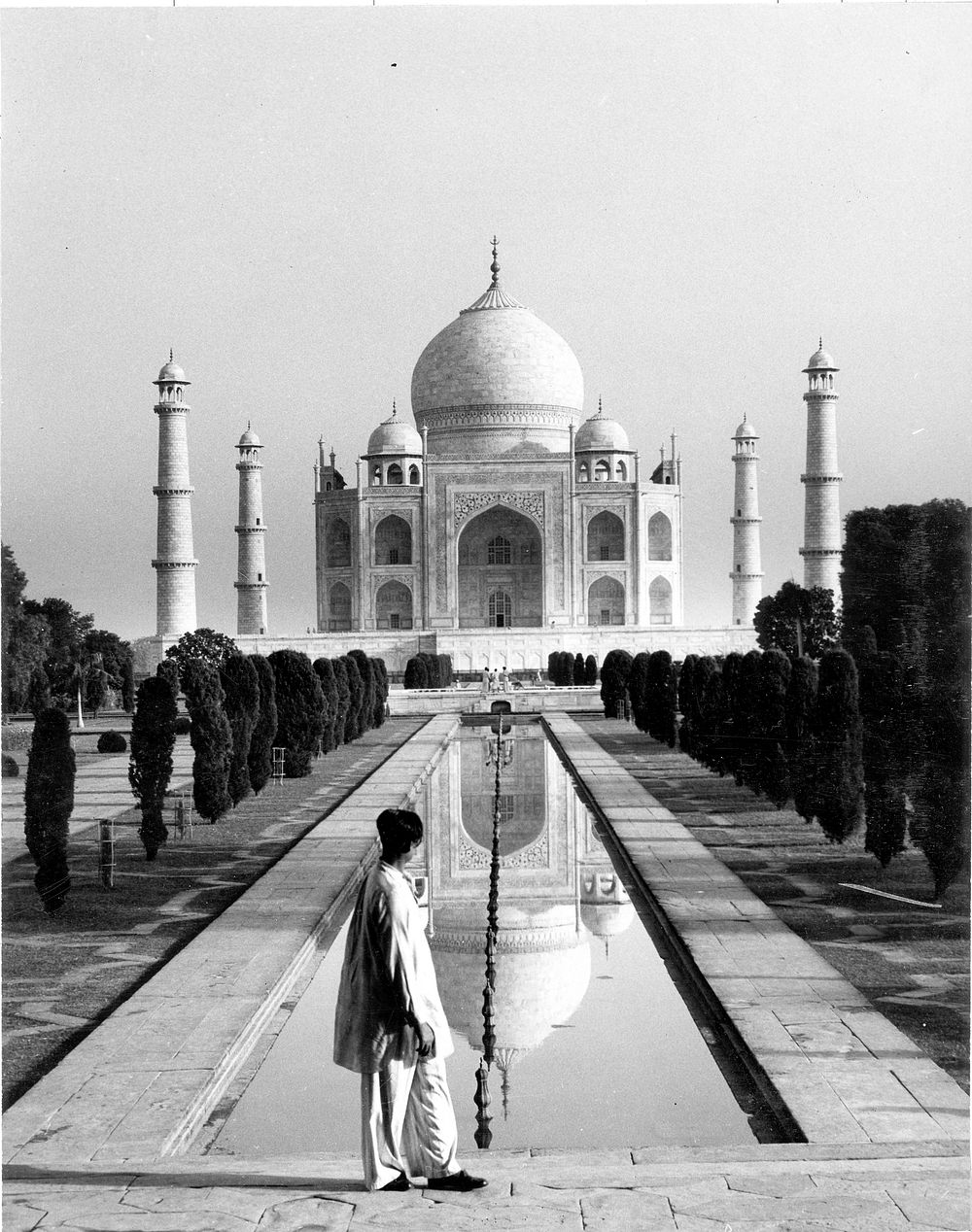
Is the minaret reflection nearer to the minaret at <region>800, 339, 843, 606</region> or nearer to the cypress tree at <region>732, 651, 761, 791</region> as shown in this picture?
the cypress tree at <region>732, 651, 761, 791</region>

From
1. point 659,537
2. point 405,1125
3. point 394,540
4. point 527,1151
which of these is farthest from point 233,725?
point 659,537

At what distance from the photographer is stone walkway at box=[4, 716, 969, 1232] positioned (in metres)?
2.74

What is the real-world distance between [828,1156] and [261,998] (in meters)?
1.96

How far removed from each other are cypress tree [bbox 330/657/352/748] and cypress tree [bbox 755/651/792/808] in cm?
529

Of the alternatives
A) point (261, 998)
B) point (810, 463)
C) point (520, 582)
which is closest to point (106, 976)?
point (261, 998)

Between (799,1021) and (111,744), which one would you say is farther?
(111,744)

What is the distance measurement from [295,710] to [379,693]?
6.94 meters

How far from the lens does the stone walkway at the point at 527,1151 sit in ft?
9.00

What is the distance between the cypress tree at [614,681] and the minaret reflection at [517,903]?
7848 millimetres

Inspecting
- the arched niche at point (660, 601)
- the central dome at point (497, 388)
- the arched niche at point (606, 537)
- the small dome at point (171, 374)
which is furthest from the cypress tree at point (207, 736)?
the central dome at point (497, 388)

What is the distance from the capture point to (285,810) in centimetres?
941

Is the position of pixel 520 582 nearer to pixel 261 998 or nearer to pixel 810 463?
pixel 810 463

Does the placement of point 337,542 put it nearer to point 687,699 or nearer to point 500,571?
point 500,571

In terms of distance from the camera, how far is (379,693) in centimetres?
1833
